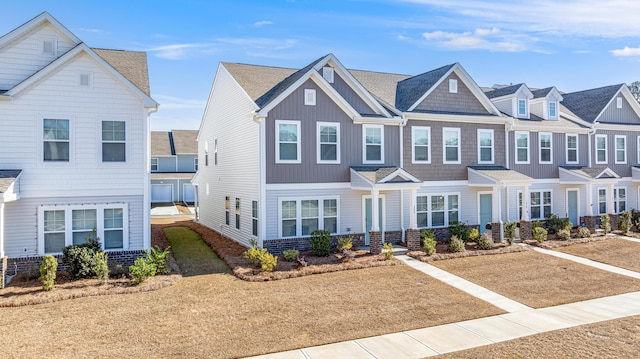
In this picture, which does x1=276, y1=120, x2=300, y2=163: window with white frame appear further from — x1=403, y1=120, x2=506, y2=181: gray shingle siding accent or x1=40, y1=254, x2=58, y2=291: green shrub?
x1=40, y1=254, x2=58, y2=291: green shrub

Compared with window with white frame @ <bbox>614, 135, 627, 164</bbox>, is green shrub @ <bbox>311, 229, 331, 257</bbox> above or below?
below

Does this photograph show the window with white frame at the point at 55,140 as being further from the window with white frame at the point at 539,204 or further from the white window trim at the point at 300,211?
the window with white frame at the point at 539,204

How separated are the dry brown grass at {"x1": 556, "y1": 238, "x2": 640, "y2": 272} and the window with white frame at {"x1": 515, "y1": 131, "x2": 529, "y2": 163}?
5568 millimetres

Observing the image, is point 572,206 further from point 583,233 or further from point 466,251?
point 466,251

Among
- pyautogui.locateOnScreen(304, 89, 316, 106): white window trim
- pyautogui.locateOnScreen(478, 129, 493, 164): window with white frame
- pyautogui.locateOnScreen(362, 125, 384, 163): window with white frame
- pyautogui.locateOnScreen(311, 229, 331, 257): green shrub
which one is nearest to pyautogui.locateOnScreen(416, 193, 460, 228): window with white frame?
pyautogui.locateOnScreen(478, 129, 493, 164): window with white frame

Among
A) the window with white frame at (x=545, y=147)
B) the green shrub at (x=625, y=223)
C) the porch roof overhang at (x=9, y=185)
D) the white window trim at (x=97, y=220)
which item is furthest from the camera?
the window with white frame at (x=545, y=147)

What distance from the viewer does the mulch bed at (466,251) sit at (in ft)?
56.5

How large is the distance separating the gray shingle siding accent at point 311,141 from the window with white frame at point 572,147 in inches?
564

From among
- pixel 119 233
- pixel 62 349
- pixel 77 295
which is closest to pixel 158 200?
pixel 119 233

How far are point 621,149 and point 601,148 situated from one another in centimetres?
192

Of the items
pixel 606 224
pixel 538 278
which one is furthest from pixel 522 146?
pixel 538 278

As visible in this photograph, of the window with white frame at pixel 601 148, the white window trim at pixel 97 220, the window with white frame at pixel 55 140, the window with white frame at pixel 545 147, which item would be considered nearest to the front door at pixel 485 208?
the window with white frame at pixel 545 147

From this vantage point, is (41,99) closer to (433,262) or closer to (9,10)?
(9,10)

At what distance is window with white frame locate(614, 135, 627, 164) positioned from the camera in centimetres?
2691
